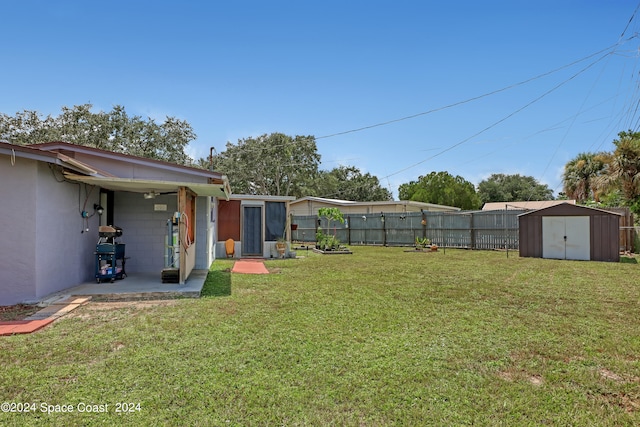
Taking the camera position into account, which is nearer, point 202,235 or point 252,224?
point 202,235

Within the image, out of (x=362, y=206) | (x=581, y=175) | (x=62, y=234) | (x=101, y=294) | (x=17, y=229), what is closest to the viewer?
(x=17, y=229)

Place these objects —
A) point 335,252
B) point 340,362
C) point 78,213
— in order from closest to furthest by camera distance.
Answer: point 340,362 → point 78,213 → point 335,252

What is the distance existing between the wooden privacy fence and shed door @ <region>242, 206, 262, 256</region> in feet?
4.93

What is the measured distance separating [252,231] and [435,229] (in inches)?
374

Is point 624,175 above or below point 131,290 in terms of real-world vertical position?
above

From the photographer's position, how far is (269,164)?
35531 millimetres

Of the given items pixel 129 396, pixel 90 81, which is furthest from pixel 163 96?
pixel 129 396

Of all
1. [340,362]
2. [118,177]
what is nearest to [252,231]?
[118,177]

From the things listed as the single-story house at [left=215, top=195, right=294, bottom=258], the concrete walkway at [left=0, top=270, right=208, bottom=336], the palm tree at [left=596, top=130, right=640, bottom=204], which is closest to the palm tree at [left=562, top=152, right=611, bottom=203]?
the palm tree at [left=596, top=130, right=640, bottom=204]

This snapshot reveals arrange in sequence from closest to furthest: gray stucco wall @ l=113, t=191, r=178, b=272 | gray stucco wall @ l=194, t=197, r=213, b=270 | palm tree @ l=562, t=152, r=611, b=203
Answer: gray stucco wall @ l=113, t=191, r=178, b=272
gray stucco wall @ l=194, t=197, r=213, b=270
palm tree @ l=562, t=152, r=611, b=203

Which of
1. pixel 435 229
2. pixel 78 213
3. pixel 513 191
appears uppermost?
pixel 513 191

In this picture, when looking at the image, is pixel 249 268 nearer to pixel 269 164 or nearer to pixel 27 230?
pixel 27 230

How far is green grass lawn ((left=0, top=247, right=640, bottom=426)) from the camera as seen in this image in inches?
98.7

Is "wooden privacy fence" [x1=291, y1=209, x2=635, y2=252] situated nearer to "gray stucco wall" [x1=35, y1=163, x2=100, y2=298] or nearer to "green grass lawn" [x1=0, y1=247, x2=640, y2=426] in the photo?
"gray stucco wall" [x1=35, y1=163, x2=100, y2=298]
